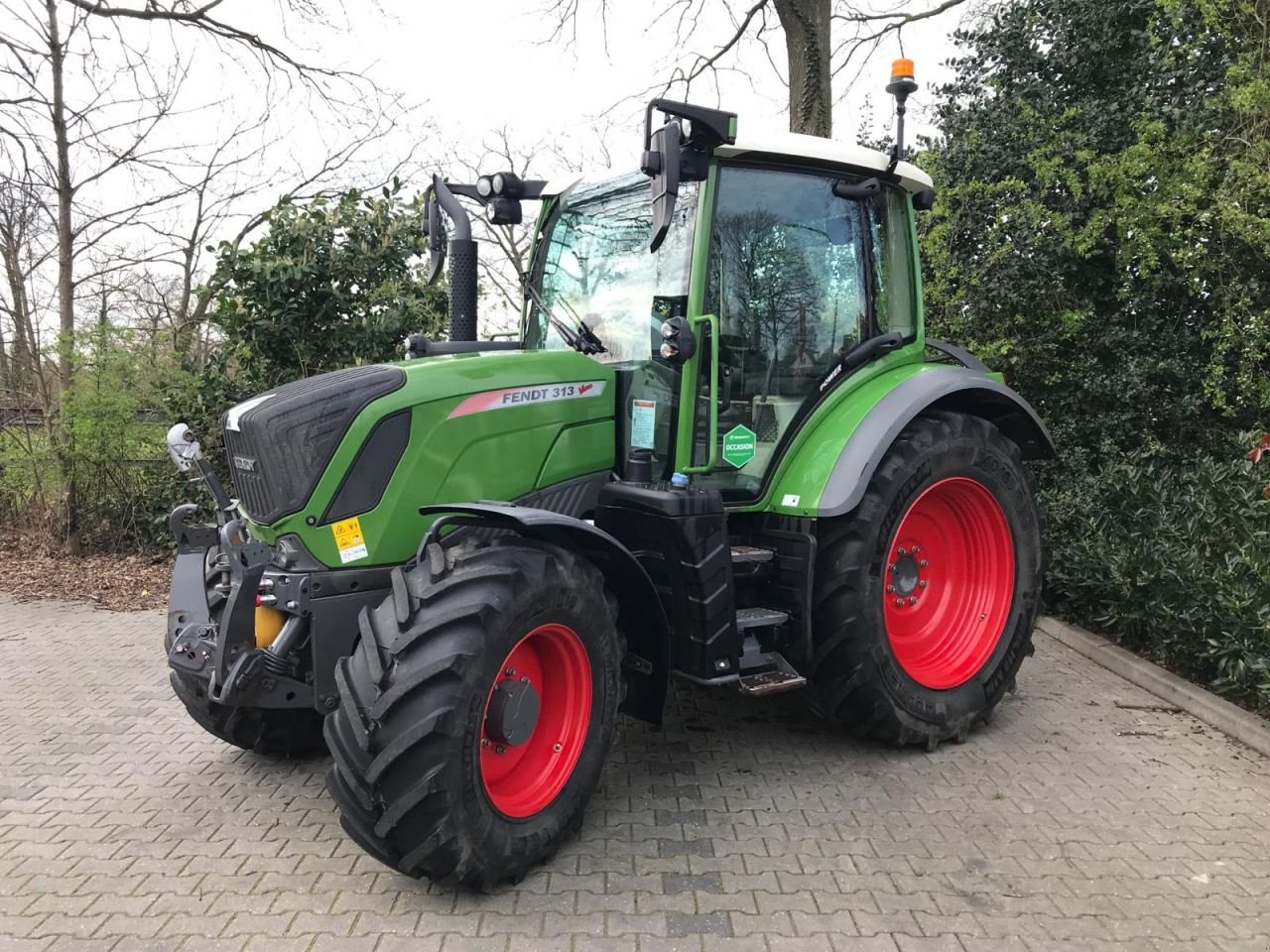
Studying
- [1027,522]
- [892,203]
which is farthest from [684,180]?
[1027,522]

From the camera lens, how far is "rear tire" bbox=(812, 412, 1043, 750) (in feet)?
11.4

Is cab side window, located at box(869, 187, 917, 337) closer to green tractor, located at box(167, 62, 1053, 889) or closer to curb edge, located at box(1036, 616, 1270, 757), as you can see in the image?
green tractor, located at box(167, 62, 1053, 889)

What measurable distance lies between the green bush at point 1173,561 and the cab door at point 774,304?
215cm

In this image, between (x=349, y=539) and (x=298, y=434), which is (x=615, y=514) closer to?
(x=349, y=539)

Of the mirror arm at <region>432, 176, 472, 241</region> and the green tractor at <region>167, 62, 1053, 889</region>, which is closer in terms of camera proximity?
the green tractor at <region>167, 62, 1053, 889</region>

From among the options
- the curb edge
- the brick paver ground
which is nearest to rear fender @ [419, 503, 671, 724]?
the brick paver ground

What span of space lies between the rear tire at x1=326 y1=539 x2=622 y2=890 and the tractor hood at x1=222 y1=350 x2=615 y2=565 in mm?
347

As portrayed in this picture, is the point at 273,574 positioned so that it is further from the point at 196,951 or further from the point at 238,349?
the point at 238,349

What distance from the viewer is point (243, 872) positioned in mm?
2777

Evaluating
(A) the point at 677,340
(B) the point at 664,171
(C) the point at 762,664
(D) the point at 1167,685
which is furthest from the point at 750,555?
(D) the point at 1167,685

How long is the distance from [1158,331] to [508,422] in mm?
5588

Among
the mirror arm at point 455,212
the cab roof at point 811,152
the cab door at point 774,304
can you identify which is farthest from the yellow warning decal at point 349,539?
the cab roof at point 811,152

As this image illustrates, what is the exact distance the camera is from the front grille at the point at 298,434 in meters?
2.88

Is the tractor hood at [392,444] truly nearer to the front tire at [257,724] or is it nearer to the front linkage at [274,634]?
the front linkage at [274,634]
